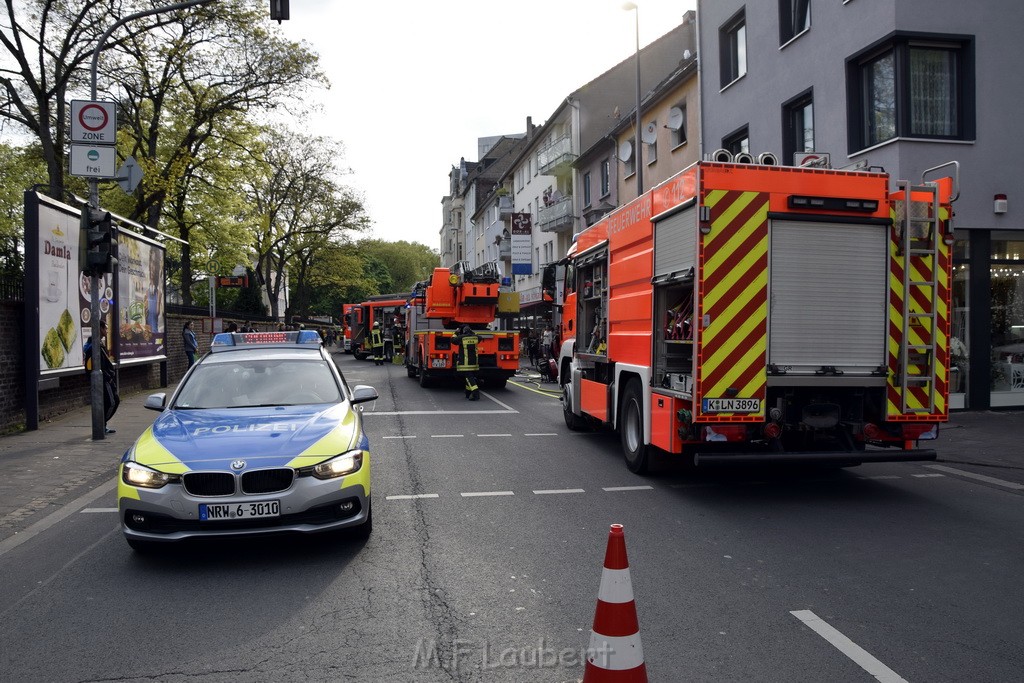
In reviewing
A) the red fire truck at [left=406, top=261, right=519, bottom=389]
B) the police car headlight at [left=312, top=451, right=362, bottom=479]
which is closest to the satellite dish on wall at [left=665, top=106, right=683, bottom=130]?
the red fire truck at [left=406, top=261, right=519, bottom=389]

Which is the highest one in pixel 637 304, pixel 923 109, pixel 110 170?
pixel 923 109

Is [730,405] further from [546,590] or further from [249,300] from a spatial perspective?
[249,300]

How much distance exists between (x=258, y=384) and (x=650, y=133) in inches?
834

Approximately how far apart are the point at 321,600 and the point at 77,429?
983 centimetres

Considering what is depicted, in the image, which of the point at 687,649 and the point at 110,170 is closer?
the point at 687,649

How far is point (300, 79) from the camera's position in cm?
2597

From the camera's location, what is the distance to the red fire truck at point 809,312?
6.99 metres

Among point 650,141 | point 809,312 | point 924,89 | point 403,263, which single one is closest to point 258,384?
point 809,312

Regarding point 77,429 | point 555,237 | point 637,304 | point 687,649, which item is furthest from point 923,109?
point 555,237

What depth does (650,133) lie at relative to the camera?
25766mm

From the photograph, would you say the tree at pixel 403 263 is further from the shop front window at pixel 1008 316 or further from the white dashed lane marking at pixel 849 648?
the white dashed lane marking at pixel 849 648

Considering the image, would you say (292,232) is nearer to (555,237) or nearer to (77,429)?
(555,237)

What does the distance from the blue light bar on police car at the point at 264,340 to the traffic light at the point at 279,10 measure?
218 inches

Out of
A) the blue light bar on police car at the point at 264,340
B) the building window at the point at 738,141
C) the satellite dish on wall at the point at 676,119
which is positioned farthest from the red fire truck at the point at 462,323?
the blue light bar on police car at the point at 264,340
